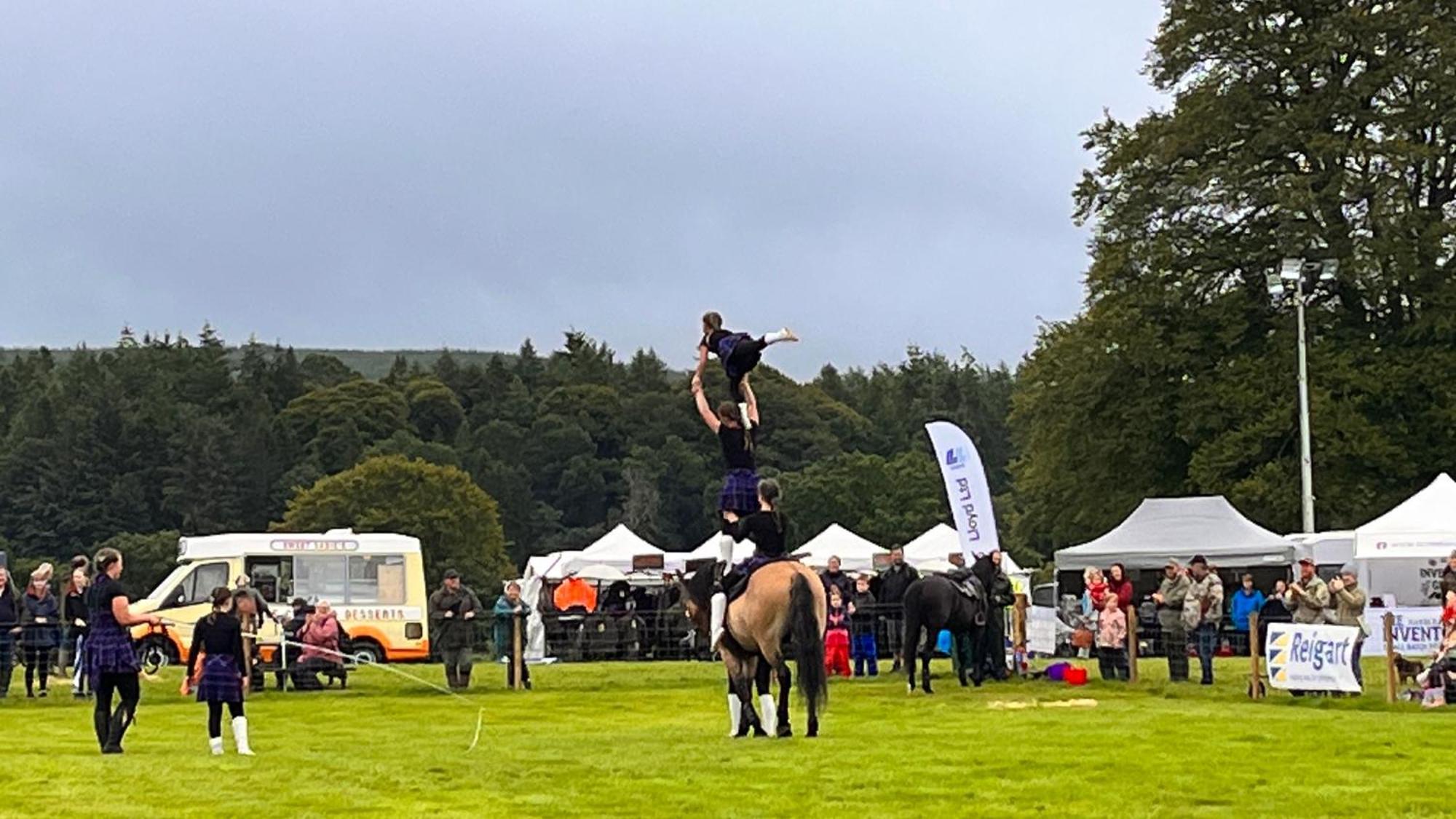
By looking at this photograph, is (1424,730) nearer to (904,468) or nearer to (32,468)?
(904,468)

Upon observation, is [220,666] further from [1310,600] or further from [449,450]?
[449,450]

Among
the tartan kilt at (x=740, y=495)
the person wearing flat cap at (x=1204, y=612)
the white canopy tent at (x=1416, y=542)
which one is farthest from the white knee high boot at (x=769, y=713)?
the white canopy tent at (x=1416, y=542)

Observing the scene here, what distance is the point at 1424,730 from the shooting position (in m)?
15.8

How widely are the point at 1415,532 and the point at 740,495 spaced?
20326mm

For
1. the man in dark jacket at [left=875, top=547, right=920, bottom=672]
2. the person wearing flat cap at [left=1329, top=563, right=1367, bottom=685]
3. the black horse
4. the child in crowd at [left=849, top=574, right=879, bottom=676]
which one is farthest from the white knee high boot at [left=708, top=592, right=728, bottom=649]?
the man in dark jacket at [left=875, top=547, right=920, bottom=672]

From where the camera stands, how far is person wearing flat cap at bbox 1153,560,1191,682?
24.8 metres

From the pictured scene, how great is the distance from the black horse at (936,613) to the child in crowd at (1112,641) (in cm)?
163

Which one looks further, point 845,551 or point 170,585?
point 845,551

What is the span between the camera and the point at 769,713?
49.5 feet

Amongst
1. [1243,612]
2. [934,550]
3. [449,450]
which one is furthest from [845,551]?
[449,450]

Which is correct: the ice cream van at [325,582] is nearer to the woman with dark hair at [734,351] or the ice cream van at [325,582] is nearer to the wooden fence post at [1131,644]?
the wooden fence post at [1131,644]

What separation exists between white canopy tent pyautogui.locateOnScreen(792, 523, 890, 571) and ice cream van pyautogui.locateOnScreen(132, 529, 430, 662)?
9.99 meters

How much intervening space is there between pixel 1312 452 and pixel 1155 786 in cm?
3184

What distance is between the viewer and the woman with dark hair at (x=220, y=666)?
15086mm
